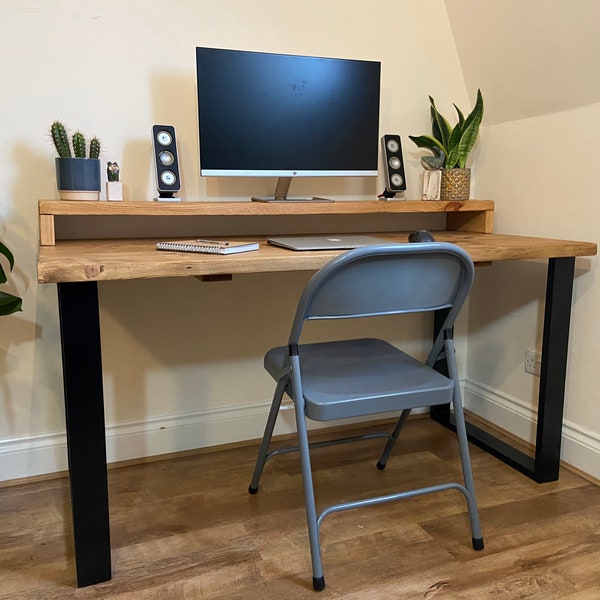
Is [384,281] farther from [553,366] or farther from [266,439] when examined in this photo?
[553,366]

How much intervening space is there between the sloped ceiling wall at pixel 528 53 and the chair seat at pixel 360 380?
3.33ft

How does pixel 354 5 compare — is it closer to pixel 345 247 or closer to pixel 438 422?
pixel 345 247

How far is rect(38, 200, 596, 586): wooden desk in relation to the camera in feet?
4.24

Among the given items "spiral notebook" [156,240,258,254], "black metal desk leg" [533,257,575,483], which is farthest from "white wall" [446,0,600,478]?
"spiral notebook" [156,240,258,254]

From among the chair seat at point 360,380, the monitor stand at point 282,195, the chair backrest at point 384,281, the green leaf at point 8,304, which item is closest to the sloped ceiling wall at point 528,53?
the monitor stand at point 282,195

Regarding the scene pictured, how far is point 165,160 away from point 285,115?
1.33 feet

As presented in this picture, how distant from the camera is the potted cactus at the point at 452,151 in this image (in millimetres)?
2100

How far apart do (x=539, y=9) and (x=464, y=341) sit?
4.11 ft

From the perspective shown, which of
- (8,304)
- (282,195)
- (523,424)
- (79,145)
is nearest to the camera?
(8,304)

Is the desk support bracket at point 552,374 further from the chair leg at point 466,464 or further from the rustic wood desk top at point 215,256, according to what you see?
the chair leg at point 466,464

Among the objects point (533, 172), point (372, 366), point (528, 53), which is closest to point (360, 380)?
point (372, 366)

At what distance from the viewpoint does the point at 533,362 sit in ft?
7.04

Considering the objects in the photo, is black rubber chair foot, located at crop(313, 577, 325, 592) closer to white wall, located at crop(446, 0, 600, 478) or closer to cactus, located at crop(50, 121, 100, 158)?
white wall, located at crop(446, 0, 600, 478)

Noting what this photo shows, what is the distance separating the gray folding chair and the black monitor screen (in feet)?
2.24
